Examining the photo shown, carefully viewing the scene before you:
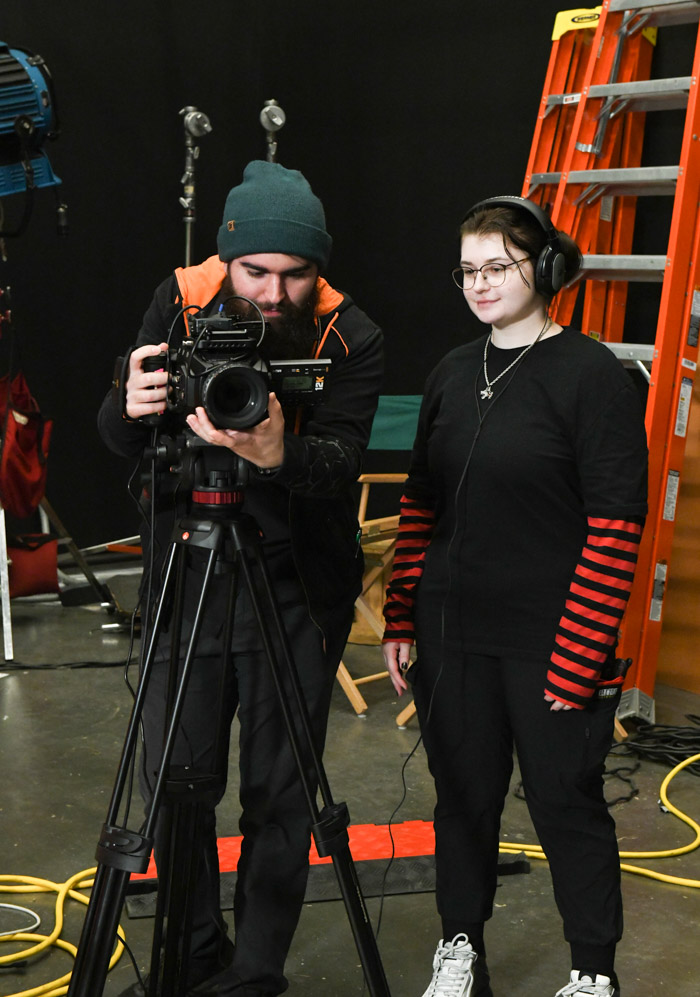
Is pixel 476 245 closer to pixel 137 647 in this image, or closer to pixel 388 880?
pixel 388 880

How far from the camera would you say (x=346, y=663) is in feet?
14.0

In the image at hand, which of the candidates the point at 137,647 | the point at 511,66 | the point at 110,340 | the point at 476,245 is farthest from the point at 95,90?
Result: the point at 476,245

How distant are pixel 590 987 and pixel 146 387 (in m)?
1.31

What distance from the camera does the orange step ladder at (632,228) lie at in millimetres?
3467

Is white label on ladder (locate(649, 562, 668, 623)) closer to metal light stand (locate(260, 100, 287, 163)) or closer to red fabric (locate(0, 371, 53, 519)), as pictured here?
red fabric (locate(0, 371, 53, 519))

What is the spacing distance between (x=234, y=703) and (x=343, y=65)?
4.33m

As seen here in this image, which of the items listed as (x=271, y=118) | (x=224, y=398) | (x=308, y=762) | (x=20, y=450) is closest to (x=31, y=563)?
(x=20, y=450)

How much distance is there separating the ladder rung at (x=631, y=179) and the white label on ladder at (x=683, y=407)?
65 cm

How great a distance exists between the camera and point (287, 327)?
1777mm

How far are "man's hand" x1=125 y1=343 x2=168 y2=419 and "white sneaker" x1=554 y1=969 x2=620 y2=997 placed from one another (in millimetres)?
1263

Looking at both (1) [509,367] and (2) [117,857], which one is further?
(1) [509,367]

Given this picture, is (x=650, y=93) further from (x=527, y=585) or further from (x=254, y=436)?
(x=254, y=436)

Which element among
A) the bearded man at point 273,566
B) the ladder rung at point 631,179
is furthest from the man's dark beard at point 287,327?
the ladder rung at point 631,179

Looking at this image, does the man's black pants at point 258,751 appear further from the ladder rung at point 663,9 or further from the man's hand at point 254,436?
the ladder rung at point 663,9
